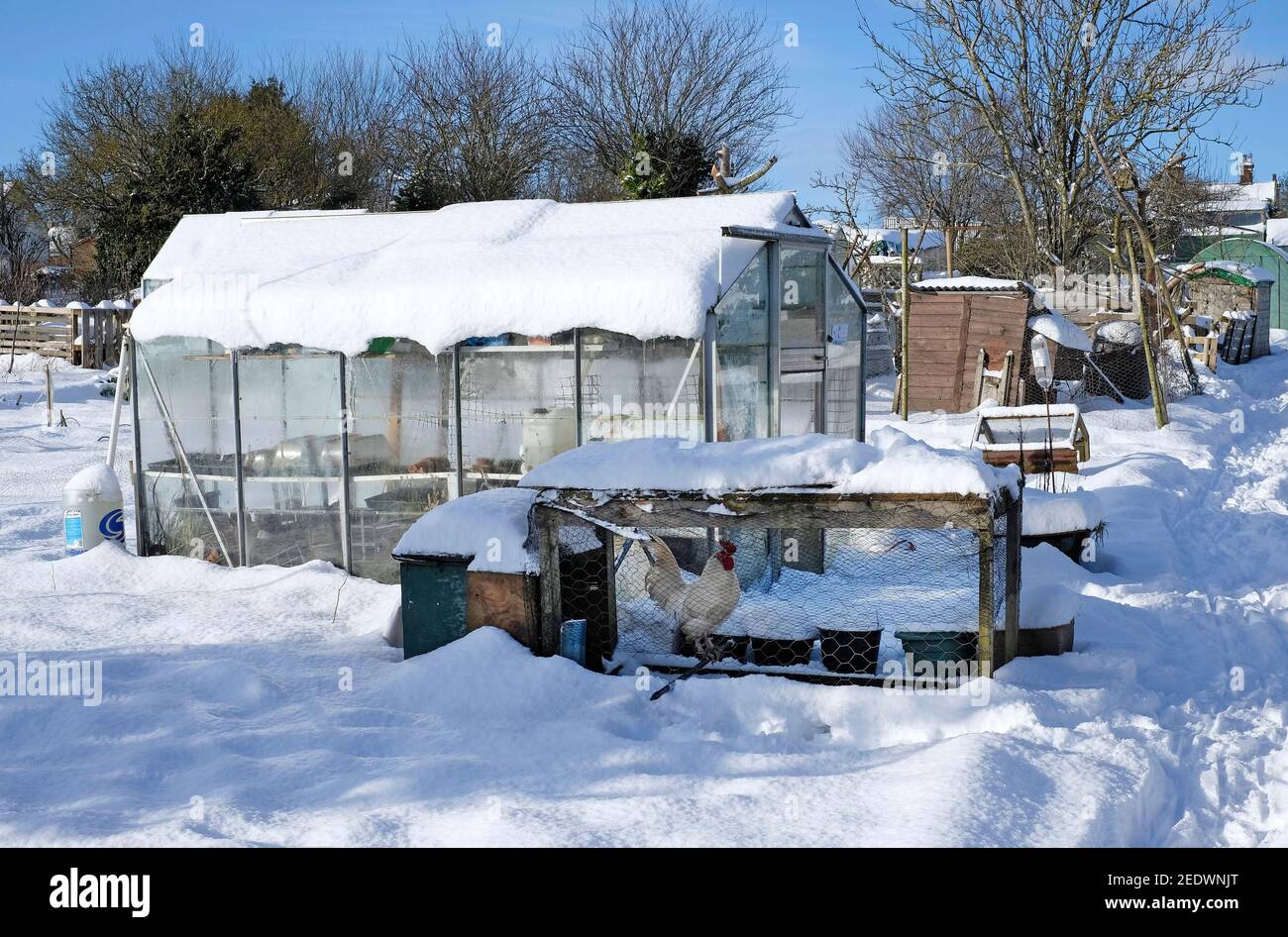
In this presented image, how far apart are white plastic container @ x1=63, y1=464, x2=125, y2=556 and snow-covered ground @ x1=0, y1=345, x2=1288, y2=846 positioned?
3.56 feet

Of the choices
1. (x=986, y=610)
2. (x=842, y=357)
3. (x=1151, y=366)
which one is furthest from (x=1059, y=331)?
(x=986, y=610)

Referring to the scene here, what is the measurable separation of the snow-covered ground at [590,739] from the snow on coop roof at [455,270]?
227 centimetres

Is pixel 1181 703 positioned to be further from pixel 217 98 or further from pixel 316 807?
pixel 217 98

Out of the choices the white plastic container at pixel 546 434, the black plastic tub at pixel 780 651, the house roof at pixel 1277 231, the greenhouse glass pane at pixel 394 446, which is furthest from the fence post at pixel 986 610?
the house roof at pixel 1277 231

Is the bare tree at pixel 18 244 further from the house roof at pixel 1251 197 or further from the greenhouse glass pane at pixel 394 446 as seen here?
the house roof at pixel 1251 197

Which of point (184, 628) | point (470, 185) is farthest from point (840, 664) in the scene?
point (470, 185)

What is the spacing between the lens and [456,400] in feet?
31.2

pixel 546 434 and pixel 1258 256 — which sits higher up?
pixel 1258 256

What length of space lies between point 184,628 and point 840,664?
4494mm

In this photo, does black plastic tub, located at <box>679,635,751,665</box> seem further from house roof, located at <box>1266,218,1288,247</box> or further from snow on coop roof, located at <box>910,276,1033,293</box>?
house roof, located at <box>1266,218,1288,247</box>

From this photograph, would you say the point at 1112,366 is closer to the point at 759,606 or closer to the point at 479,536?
the point at 759,606

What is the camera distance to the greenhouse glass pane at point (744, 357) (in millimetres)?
9195

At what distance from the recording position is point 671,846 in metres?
4.37

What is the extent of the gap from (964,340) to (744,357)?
40.3 ft
